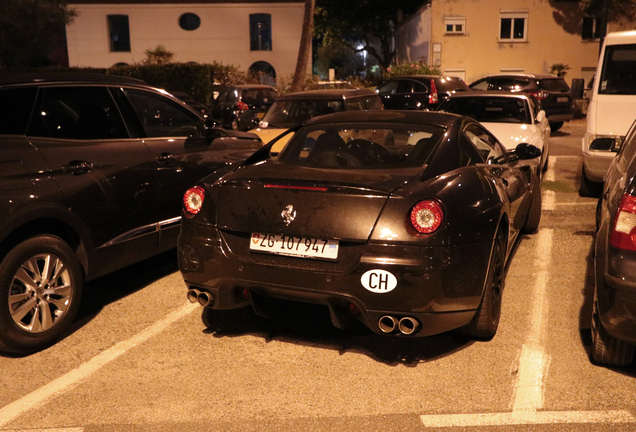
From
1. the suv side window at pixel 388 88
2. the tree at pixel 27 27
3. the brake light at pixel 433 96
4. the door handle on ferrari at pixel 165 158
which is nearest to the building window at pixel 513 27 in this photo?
the suv side window at pixel 388 88

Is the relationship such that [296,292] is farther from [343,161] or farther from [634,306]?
[634,306]

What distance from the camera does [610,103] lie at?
30.7ft

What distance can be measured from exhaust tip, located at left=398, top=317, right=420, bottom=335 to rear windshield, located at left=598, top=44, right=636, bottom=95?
23.0ft

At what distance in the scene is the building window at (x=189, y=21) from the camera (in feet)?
130

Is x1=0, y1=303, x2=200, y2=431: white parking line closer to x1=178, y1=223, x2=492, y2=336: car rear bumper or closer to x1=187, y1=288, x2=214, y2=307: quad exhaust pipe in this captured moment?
x1=187, y1=288, x2=214, y2=307: quad exhaust pipe

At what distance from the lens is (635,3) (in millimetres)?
29656

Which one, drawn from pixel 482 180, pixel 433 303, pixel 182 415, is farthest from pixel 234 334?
pixel 482 180

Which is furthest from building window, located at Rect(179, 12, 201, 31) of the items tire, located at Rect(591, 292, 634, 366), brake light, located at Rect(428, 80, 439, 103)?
tire, located at Rect(591, 292, 634, 366)

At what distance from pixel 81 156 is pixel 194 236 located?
1.22 meters

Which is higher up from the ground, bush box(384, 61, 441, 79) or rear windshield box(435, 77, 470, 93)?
bush box(384, 61, 441, 79)

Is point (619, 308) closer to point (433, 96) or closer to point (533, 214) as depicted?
point (533, 214)

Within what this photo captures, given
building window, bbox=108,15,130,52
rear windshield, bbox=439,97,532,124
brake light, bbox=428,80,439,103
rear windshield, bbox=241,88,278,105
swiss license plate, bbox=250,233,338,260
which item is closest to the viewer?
swiss license plate, bbox=250,233,338,260

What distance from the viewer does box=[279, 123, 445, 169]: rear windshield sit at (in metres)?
4.71

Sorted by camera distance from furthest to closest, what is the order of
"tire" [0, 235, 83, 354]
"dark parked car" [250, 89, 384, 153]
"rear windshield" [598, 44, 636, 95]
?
1. "dark parked car" [250, 89, 384, 153]
2. "rear windshield" [598, 44, 636, 95]
3. "tire" [0, 235, 83, 354]
